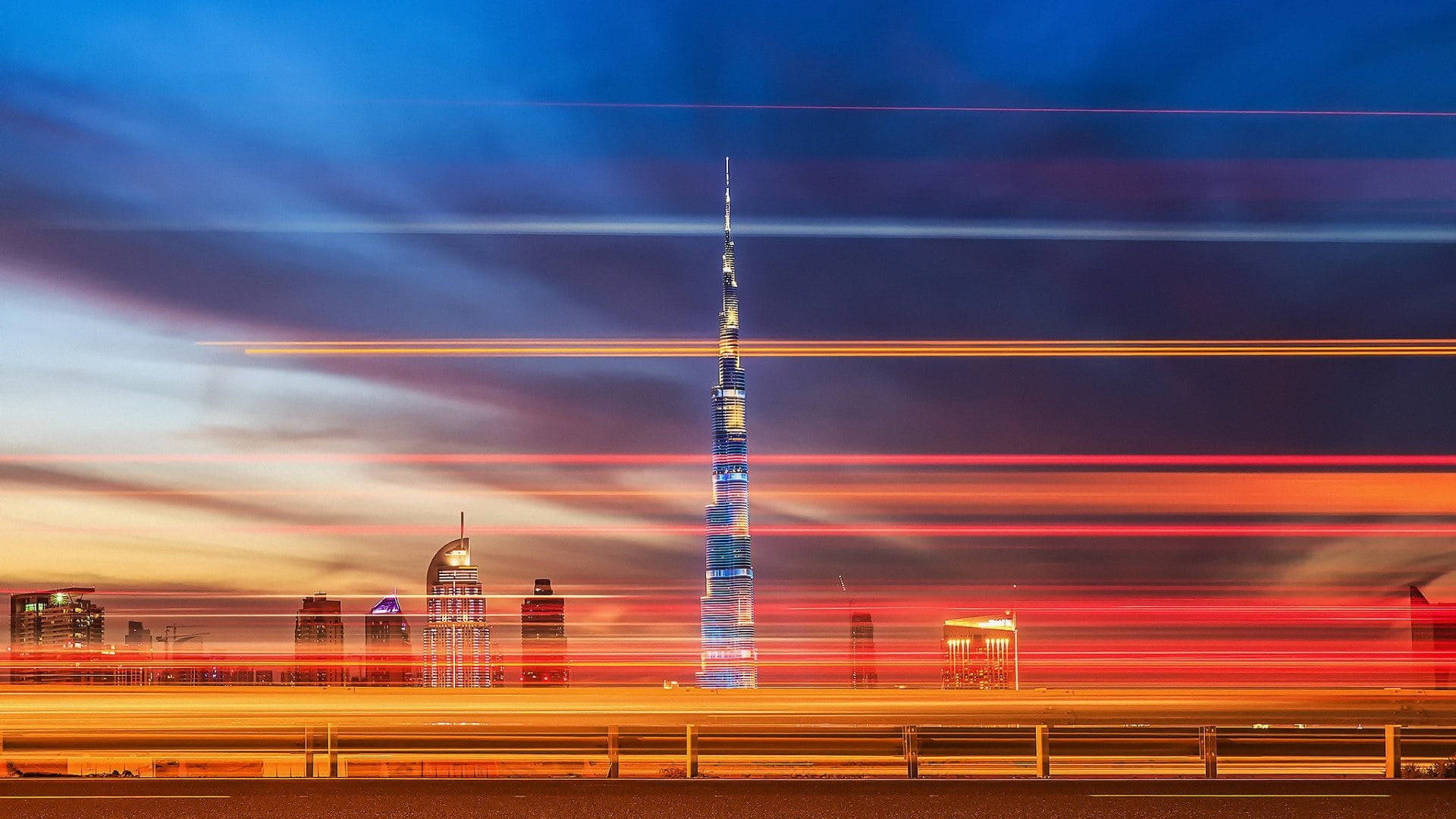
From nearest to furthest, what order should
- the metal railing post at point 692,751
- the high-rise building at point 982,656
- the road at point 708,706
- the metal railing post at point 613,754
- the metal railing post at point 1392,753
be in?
the metal railing post at point 1392,753 < the metal railing post at point 692,751 < the metal railing post at point 613,754 < the road at point 708,706 < the high-rise building at point 982,656

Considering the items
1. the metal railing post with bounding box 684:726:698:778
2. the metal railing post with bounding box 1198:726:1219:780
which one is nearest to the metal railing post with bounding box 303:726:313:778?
the metal railing post with bounding box 684:726:698:778

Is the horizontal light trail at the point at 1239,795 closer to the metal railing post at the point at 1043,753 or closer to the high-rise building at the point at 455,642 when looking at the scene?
the metal railing post at the point at 1043,753

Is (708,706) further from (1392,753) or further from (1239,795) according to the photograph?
(1392,753)

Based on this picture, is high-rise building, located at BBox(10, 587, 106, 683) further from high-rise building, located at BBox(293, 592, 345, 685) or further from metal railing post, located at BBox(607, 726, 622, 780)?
metal railing post, located at BBox(607, 726, 622, 780)

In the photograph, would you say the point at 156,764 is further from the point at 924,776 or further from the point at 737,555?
the point at 737,555

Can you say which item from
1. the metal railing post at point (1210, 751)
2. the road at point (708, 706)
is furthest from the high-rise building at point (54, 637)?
the metal railing post at point (1210, 751)

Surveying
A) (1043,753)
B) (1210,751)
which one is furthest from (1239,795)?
(1043,753)

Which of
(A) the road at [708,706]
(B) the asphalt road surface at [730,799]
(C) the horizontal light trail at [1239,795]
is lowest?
(C) the horizontal light trail at [1239,795]
